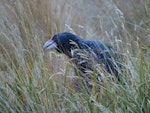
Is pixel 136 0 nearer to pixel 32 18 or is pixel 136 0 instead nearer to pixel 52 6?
pixel 52 6

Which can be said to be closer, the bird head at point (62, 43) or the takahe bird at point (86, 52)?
the takahe bird at point (86, 52)

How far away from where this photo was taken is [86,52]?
10.3 ft

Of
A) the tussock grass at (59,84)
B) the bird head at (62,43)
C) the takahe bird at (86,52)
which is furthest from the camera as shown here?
the bird head at (62,43)

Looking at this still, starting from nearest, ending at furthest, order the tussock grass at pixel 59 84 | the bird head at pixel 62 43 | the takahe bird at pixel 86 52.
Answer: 1. the tussock grass at pixel 59 84
2. the takahe bird at pixel 86 52
3. the bird head at pixel 62 43

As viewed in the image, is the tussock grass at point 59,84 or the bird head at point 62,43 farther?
the bird head at point 62,43

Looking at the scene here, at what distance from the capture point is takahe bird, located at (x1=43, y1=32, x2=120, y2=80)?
319 cm

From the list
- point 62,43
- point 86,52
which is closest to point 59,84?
point 86,52

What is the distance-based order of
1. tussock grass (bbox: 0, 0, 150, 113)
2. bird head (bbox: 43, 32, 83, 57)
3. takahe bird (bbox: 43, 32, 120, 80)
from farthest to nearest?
bird head (bbox: 43, 32, 83, 57)
takahe bird (bbox: 43, 32, 120, 80)
tussock grass (bbox: 0, 0, 150, 113)

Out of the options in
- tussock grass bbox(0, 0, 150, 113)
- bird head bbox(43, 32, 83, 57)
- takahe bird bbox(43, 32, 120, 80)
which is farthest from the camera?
bird head bbox(43, 32, 83, 57)

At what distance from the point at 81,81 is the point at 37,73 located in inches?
14.3

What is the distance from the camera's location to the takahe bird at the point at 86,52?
10.4 feet

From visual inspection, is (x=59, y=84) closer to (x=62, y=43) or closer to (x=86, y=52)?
(x=86, y=52)

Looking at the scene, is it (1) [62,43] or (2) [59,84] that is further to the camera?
(1) [62,43]

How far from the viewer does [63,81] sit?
10.2 ft
